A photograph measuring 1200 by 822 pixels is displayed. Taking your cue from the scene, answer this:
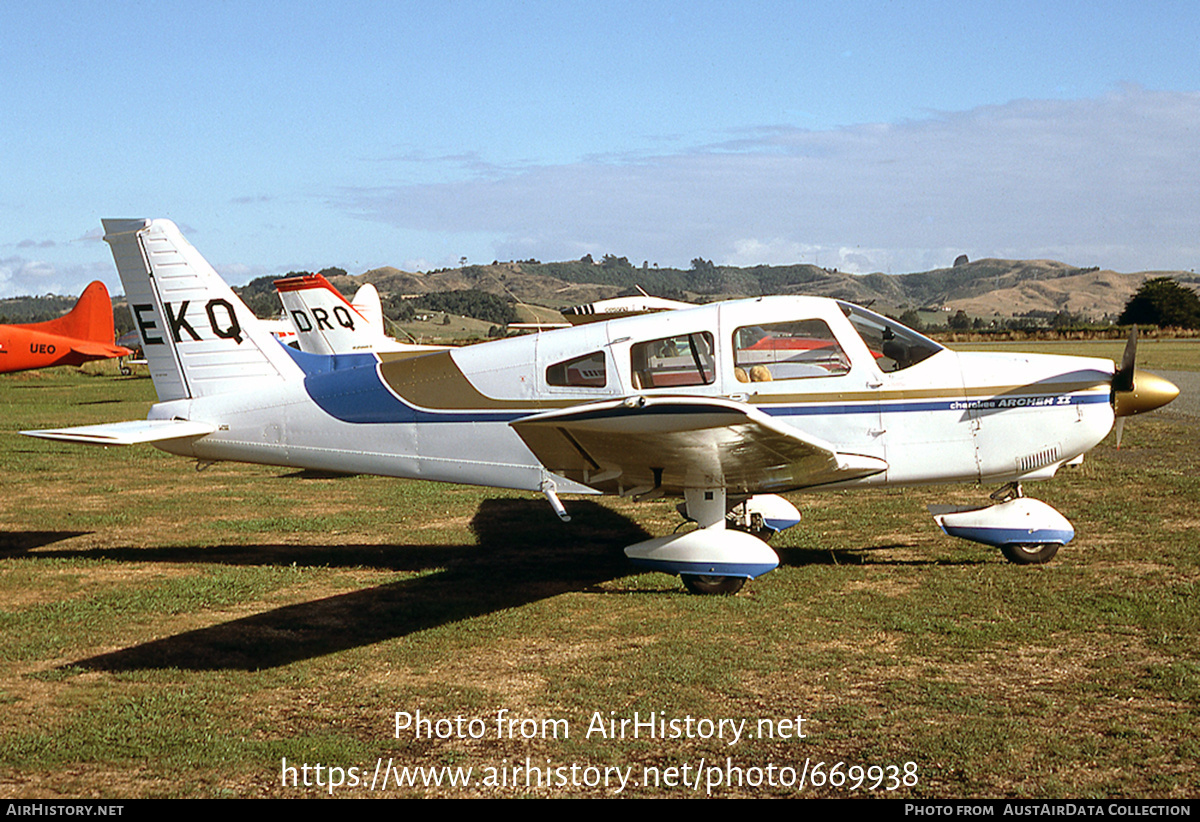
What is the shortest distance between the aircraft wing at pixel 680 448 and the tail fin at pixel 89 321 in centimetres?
3372

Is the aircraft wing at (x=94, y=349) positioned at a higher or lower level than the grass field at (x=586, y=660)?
higher

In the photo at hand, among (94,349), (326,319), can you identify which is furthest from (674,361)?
(94,349)

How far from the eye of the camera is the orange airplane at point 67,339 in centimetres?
3381

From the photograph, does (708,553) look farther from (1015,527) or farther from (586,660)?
(1015,527)

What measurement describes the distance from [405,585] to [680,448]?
3.02m

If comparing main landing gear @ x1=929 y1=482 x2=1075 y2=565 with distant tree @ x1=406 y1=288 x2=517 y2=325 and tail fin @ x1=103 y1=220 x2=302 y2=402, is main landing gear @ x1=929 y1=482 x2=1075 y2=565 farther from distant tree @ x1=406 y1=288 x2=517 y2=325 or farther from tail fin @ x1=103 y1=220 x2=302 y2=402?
distant tree @ x1=406 y1=288 x2=517 y2=325

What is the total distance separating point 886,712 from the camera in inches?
203

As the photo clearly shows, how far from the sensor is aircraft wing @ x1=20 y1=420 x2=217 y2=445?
7980 mm

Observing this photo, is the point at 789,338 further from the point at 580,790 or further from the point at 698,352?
the point at 580,790

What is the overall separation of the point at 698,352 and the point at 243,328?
434cm

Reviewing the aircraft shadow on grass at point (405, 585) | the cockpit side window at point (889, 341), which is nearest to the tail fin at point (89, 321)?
the aircraft shadow on grass at point (405, 585)

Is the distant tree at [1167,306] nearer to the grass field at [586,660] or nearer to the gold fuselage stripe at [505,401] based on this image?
the grass field at [586,660]

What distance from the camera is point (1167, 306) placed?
281ft

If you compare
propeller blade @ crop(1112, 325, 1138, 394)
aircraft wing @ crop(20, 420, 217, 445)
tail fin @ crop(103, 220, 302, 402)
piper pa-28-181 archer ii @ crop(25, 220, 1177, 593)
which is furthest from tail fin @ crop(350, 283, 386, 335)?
propeller blade @ crop(1112, 325, 1138, 394)
